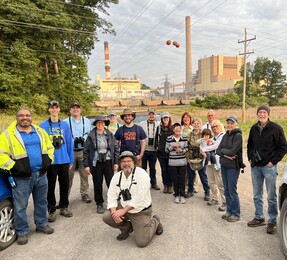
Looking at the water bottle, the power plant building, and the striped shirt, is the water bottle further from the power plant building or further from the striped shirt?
the power plant building

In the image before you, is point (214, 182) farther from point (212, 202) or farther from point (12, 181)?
point (12, 181)

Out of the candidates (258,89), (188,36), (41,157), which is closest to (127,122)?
(41,157)

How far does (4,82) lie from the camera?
18094 millimetres

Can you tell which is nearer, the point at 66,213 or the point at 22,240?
the point at 22,240

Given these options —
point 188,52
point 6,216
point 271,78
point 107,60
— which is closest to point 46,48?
point 6,216

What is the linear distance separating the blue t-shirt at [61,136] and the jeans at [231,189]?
2684 mm

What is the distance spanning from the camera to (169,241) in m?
3.58

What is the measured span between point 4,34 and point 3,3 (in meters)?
3.07

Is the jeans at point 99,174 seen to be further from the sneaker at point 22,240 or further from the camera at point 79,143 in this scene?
the sneaker at point 22,240

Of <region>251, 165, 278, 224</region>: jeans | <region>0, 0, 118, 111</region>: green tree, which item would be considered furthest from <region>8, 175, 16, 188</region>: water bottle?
<region>0, 0, 118, 111</region>: green tree

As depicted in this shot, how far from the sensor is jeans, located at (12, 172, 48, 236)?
139 inches

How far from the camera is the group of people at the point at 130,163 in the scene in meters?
3.52

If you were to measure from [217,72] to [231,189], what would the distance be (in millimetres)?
102991

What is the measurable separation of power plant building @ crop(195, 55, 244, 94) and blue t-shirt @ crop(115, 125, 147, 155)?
94.7 metres
